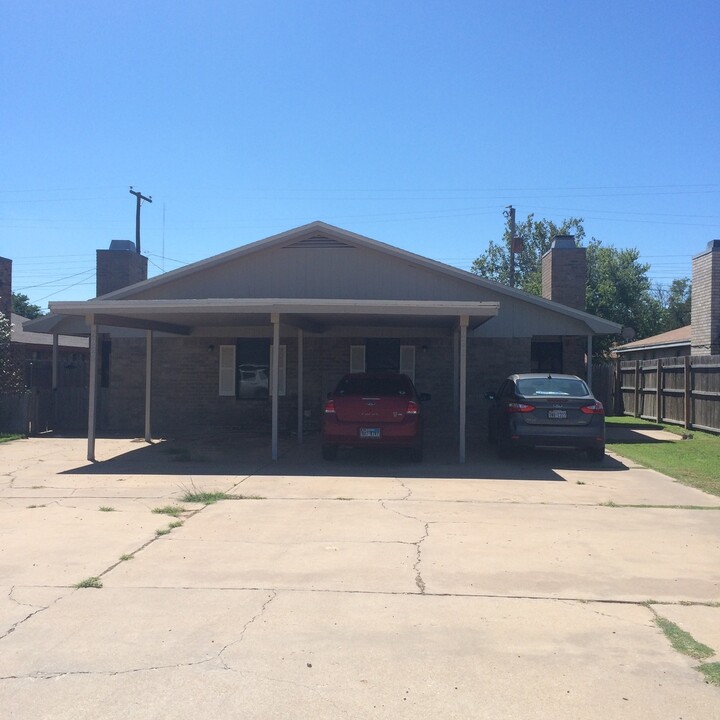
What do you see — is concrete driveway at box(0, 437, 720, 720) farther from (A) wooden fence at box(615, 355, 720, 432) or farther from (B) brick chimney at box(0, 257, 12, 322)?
(B) brick chimney at box(0, 257, 12, 322)

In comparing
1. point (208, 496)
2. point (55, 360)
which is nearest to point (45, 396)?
point (55, 360)

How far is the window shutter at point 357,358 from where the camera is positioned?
59.8ft

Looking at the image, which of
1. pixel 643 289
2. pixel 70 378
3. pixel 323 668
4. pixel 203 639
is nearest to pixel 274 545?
pixel 203 639

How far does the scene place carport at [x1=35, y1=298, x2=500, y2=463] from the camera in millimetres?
12763

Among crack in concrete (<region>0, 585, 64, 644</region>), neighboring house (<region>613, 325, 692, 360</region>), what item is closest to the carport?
crack in concrete (<region>0, 585, 64, 644</region>)

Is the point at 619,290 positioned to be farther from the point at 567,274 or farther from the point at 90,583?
the point at 90,583

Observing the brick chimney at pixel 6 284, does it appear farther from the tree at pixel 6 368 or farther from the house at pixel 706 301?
the house at pixel 706 301

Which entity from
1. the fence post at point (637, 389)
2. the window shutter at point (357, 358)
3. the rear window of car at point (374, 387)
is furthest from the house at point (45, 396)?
the fence post at point (637, 389)

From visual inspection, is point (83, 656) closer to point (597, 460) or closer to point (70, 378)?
point (597, 460)

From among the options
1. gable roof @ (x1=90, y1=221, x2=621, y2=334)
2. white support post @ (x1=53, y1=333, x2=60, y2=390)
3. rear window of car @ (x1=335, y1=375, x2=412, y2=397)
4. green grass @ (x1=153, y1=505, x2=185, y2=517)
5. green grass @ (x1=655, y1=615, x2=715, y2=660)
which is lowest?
green grass @ (x1=655, y1=615, x2=715, y2=660)

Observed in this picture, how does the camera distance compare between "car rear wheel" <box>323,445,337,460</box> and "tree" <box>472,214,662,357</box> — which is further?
"tree" <box>472,214,662,357</box>

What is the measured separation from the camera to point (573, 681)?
436 cm

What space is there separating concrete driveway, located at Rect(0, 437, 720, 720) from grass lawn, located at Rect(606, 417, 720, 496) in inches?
42.9

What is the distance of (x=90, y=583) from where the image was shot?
6164 mm
